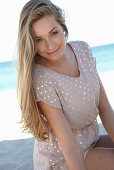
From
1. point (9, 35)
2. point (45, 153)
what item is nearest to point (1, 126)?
point (45, 153)

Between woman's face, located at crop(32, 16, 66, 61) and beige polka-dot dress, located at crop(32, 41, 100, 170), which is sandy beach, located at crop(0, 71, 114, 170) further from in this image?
woman's face, located at crop(32, 16, 66, 61)

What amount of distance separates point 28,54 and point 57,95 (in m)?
0.38

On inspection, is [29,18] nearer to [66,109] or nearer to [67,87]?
[67,87]

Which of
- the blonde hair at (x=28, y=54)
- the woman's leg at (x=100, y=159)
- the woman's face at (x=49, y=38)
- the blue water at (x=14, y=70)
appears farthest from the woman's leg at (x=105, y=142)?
the blue water at (x=14, y=70)

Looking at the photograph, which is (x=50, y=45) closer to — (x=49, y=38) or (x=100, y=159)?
(x=49, y=38)

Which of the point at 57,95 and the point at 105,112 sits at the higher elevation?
the point at 57,95

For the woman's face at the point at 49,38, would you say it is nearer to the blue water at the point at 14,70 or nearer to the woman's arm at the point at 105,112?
the woman's arm at the point at 105,112

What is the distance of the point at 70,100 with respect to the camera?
2.27 m

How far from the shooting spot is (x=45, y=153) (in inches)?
93.8

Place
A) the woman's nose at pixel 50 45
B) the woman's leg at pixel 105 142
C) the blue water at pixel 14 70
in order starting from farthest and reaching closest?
the blue water at pixel 14 70
the woman's leg at pixel 105 142
the woman's nose at pixel 50 45

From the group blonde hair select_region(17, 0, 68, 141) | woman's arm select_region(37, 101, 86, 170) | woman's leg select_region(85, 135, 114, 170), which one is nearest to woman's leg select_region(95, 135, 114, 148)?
woman's leg select_region(85, 135, 114, 170)

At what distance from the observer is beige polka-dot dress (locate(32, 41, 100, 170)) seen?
2215 millimetres

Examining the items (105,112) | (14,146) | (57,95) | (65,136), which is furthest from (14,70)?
(65,136)

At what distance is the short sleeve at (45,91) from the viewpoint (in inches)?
85.8
